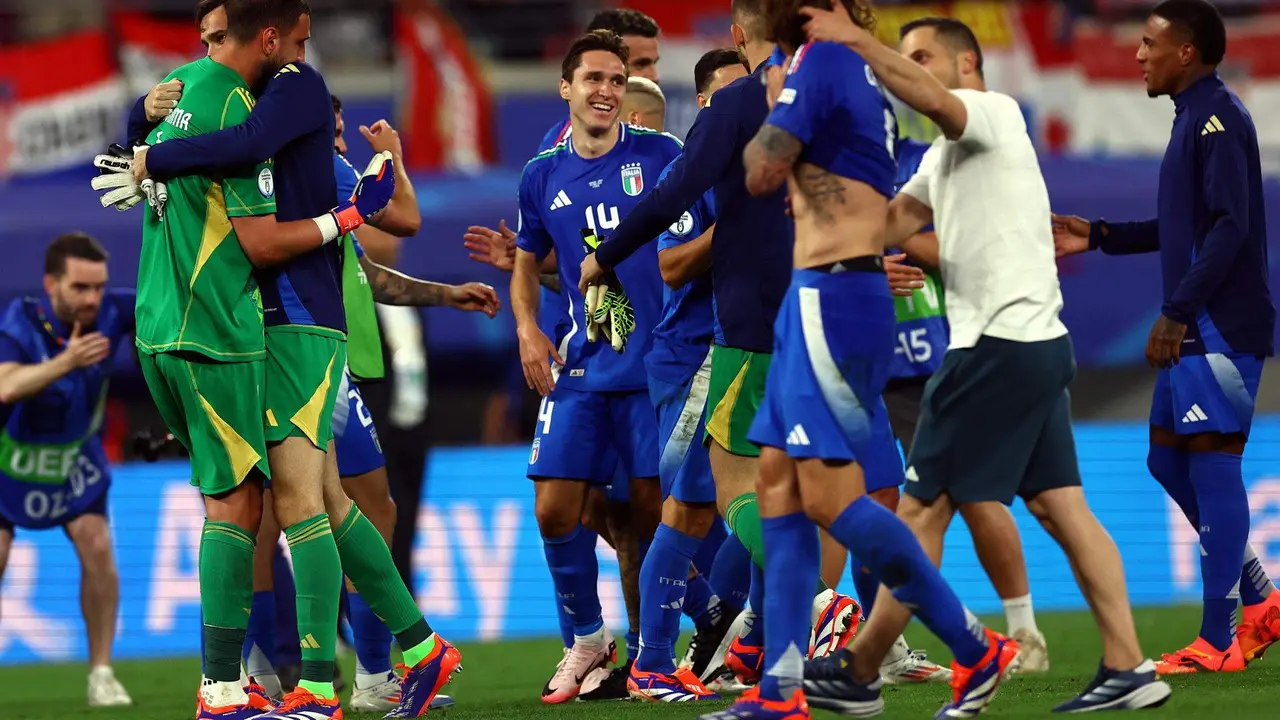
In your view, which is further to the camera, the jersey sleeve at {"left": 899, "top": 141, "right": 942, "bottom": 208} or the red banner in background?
the red banner in background

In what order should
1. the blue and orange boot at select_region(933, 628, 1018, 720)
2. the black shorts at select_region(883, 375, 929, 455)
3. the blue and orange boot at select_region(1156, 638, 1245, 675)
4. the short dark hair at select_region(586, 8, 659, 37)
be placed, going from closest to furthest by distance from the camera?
the blue and orange boot at select_region(933, 628, 1018, 720) → the blue and orange boot at select_region(1156, 638, 1245, 675) → the black shorts at select_region(883, 375, 929, 455) → the short dark hair at select_region(586, 8, 659, 37)

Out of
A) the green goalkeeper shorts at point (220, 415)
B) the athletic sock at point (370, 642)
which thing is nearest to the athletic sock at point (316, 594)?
the green goalkeeper shorts at point (220, 415)

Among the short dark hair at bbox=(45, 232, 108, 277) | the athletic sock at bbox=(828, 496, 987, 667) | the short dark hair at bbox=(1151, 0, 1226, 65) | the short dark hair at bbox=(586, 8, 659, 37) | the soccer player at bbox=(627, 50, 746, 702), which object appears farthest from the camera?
the short dark hair at bbox=(45, 232, 108, 277)

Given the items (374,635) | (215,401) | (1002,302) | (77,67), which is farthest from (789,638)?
(77,67)

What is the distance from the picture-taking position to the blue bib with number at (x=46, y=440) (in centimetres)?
941

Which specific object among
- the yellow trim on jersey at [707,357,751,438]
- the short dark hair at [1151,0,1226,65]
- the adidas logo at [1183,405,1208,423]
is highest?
the short dark hair at [1151,0,1226,65]

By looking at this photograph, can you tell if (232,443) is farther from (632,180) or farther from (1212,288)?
(1212,288)

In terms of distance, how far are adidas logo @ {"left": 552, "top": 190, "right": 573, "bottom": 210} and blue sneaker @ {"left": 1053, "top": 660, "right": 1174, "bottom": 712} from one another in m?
3.13

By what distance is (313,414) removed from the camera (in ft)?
19.7

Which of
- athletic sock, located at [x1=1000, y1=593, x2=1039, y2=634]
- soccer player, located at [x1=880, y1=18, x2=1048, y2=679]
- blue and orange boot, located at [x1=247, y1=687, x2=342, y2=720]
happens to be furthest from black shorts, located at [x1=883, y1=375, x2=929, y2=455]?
blue and orange boot, located at [x1=247, y1=687, x2=342, y2=720]

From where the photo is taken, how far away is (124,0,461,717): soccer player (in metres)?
5.89

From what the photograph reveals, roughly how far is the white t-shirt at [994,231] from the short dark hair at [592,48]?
2214 millimetres

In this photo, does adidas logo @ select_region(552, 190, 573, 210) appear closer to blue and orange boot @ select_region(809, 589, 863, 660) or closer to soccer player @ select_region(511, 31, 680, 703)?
soccer player @ select_region(511, 31, 680, 703)

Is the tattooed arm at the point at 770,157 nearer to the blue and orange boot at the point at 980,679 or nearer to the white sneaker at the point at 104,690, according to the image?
the blue and orange boot at the point at 980,679
